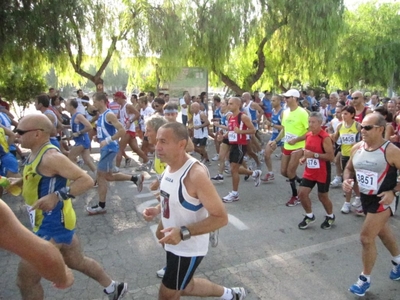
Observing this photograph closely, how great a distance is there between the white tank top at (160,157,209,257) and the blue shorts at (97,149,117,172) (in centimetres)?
336

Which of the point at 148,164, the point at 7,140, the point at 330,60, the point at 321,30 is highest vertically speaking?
the point at 321,30

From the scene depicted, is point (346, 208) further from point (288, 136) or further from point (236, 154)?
point (236, 154)

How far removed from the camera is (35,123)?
10.0ft

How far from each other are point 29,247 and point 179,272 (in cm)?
A: 140

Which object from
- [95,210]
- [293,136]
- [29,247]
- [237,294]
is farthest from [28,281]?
[293,136]

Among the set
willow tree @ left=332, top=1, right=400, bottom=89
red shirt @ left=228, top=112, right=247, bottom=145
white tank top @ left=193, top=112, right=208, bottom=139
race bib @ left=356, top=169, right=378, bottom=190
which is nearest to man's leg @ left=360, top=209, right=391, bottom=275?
race bib @ left=356, top=169, right=378, bottom=190

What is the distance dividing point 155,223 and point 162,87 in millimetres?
12449

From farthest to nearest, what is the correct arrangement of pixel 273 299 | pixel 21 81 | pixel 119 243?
1. pixel 21 81
2. pixel 119 243
3. pixel 273 299

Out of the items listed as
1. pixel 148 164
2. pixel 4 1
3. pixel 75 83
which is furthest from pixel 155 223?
pixel 75 83

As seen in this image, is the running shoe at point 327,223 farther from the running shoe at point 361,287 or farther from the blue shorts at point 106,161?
the blue shorts at point 106,161

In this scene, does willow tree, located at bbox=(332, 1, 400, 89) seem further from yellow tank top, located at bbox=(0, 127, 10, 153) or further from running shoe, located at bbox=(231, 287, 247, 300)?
running shoe, located at bbox=(231, 287, 247, 300)

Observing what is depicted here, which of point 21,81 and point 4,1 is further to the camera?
point 21,81

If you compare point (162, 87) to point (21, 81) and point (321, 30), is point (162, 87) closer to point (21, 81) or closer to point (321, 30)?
point (21, 81)

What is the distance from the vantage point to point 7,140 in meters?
6.04
